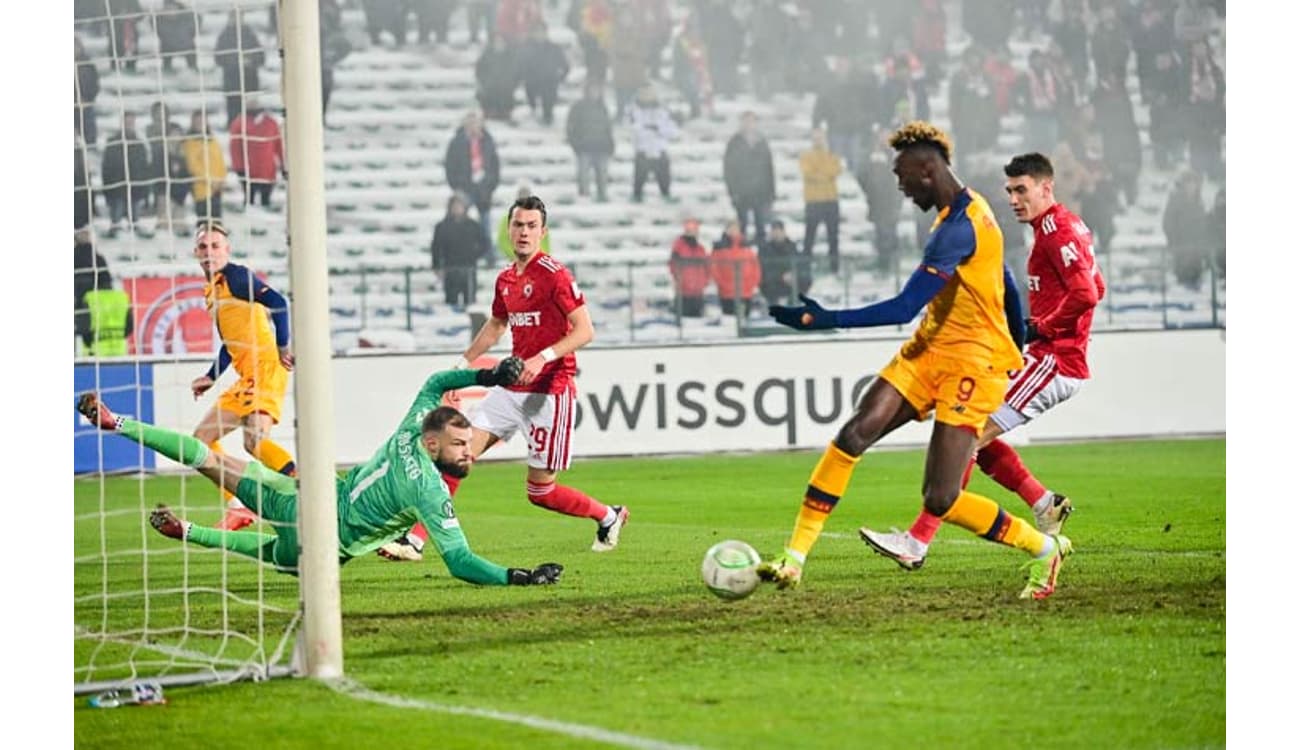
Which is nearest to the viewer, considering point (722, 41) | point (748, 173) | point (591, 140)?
point (748, 173)

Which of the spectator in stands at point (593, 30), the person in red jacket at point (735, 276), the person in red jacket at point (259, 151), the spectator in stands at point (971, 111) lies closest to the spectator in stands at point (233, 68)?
the person in red jacket at point (259, 151)

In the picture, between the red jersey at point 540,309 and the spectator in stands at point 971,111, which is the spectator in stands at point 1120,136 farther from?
the red jersey at point 540,309

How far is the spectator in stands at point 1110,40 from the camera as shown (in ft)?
68.8

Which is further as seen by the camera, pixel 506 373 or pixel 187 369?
pixel 187 369

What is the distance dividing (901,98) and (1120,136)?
2.50 meters

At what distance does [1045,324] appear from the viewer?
888 centimetres

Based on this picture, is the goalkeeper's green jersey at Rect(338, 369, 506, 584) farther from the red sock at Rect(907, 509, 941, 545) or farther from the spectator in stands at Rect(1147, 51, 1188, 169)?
the spectator in stands at Rect(1147, 51, 1188, 169)

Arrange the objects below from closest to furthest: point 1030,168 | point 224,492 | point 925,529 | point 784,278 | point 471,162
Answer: point 925,529, point 224,492, point 1030,168, point 784,278, point 471,162

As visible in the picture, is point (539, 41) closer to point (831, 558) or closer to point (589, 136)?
point (589, 136)

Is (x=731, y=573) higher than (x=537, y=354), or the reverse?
(x=537, y=354)

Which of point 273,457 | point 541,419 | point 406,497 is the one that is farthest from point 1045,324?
point 273,457

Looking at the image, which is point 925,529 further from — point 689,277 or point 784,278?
point 689,277

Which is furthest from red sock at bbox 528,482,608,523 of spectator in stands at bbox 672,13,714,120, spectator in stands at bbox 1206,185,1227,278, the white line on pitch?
spectator in stands at bbox 672,13,714,120

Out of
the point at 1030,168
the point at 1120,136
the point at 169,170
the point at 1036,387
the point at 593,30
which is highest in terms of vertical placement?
the point at 593,30
